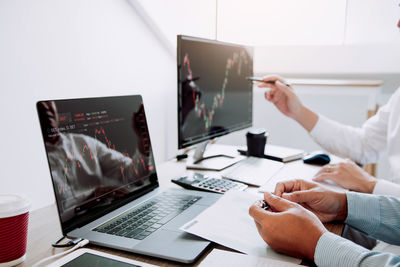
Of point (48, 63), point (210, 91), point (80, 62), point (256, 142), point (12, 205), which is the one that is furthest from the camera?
point (256, 142)

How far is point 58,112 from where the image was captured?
70cm

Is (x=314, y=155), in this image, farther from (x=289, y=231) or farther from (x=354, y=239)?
(x=289, y=231)

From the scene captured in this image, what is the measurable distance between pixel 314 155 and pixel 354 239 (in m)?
0.41

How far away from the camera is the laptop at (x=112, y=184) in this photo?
669 mm

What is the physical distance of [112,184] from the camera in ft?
2.64

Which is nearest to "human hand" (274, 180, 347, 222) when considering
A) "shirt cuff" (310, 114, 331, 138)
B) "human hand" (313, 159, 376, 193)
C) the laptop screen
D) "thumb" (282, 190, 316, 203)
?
"thumb" (282, 190, 316, 203)

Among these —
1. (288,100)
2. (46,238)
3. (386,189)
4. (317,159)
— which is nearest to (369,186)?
(386,189)

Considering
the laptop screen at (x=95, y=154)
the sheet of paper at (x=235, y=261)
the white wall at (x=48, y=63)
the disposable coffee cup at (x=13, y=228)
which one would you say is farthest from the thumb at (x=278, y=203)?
the white wall at (x=48, y=63)

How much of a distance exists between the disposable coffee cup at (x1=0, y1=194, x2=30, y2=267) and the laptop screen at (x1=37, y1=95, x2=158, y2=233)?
8cm

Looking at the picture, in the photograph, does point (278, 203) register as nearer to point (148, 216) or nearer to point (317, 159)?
point (148, 216)

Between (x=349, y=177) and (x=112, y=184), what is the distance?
2.37 feet

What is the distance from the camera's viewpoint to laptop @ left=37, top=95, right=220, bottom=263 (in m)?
0.67

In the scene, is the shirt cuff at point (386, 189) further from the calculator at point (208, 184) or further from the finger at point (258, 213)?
the finger at point (258, 213)

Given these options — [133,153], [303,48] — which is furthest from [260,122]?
[133,153]
